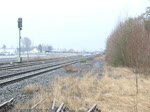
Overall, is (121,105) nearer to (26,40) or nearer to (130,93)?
(130,93)

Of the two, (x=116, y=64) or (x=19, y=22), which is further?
(x=19, y=22)

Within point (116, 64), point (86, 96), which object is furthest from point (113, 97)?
point (116, 64)

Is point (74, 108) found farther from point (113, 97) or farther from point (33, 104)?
point (113, 97)

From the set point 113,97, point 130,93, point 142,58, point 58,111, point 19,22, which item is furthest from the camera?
point 19,22

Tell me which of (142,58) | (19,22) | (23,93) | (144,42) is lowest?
(23,93)

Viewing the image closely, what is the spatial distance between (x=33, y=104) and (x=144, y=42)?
285 inches

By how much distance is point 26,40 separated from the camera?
7441 inches

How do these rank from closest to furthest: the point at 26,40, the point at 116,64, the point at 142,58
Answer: the point at 142,58 → the point at 116,64 → the point at 26,40

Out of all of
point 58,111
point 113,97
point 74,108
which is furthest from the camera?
point 113,97

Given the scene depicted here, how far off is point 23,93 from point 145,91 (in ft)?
19.1

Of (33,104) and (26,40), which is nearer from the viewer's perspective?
(33,104)

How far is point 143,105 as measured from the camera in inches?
292

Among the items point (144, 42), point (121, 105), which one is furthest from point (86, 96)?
point (144, 42)

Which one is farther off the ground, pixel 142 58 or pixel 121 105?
pixel 142 58
